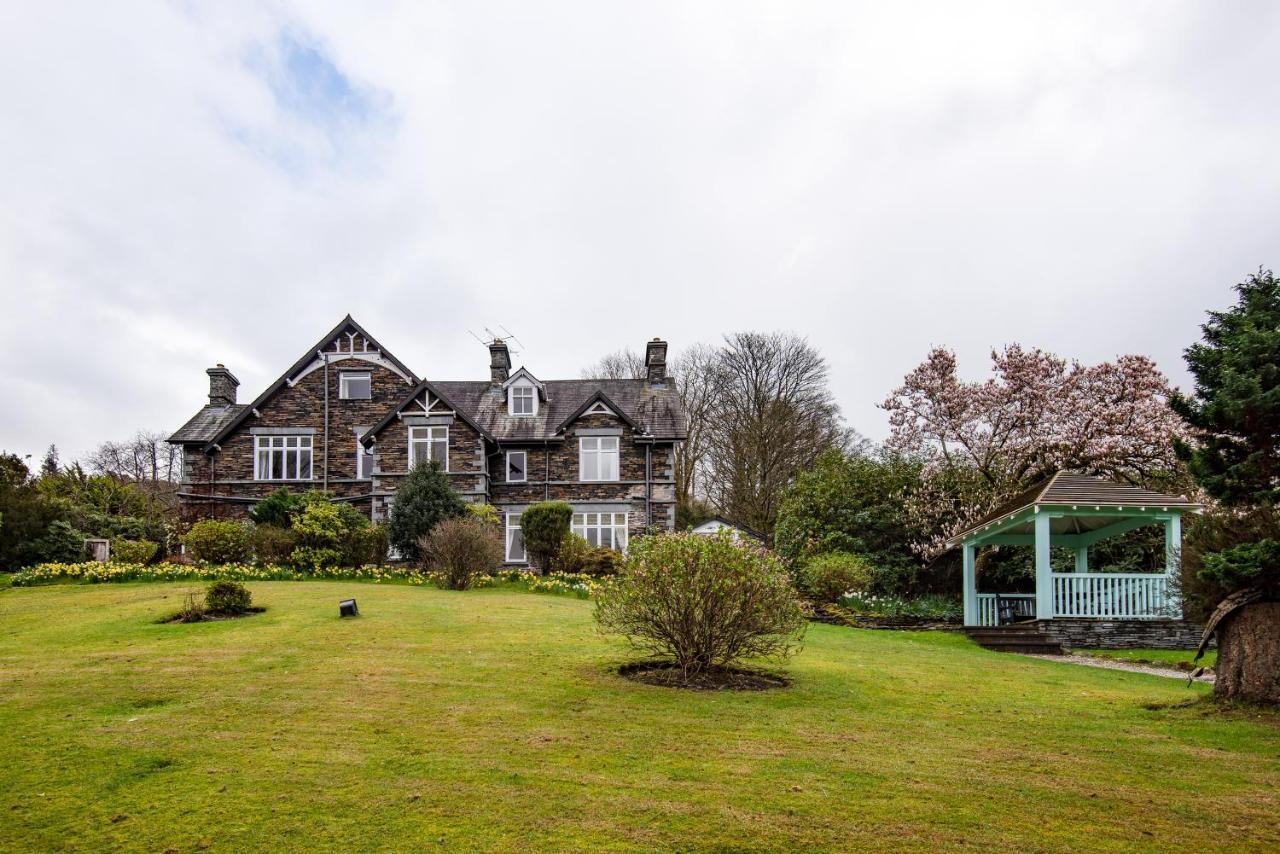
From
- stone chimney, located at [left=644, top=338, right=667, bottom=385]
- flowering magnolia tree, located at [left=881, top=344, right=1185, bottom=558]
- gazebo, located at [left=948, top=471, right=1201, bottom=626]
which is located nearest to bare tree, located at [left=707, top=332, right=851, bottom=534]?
stone chimney, located at [left=644, top=338, right=667, bottom=385]

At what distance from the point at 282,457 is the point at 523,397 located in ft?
30.9

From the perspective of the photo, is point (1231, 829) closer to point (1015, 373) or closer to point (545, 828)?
point (545, 828)

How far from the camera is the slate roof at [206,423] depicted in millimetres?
32750

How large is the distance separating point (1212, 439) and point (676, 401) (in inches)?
971

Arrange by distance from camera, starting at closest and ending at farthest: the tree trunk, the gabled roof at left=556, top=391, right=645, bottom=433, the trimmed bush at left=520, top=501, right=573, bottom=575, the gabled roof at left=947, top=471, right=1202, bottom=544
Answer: the tree trunk → the gabled roof at left=947, top=471, right=1202, bottom=544 → the trimmed bush at left=520, top=501, right=573, bottom=575 → the gabled roof at left=556, top=391, right=645, bottom=433

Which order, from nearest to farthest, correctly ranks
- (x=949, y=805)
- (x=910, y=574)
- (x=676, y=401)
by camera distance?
1. (x=949, y=805)
2. (x=910, y=574)
3. (x=676, y=401)

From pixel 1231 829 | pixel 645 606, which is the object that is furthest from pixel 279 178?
pixel 1231 829

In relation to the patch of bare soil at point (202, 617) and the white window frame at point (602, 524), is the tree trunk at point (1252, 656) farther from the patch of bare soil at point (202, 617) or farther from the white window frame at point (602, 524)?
the white window frame at point (602, 524)

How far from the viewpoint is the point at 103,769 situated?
5977 mm

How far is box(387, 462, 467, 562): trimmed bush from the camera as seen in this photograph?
25.1 m

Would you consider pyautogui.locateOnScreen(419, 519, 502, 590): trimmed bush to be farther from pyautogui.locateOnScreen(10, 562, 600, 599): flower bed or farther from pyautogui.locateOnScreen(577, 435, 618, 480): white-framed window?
pyautogui.locateOnScreen(577, 435, 618, 480): white-framed window

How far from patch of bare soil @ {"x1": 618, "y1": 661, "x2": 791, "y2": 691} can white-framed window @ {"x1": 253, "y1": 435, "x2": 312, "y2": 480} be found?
25976 millimetres

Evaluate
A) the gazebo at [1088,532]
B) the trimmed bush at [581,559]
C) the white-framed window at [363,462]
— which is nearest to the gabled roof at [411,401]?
the white-framed window at [363,462]

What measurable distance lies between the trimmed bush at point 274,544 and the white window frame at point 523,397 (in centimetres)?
1092
